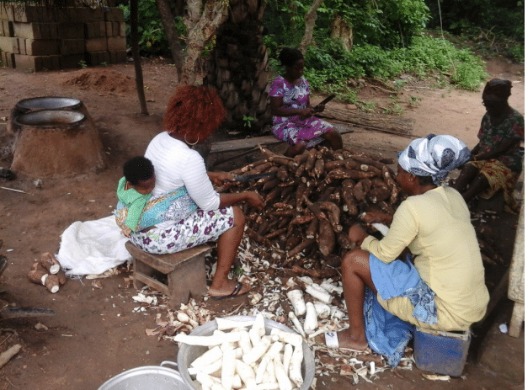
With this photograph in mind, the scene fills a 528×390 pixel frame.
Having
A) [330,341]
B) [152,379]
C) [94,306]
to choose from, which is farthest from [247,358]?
[94,306]

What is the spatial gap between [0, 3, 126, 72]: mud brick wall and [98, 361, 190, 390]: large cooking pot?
7.61 meters

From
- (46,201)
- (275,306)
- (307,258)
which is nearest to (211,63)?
(46,201)

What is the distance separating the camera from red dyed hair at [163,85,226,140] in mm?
2998

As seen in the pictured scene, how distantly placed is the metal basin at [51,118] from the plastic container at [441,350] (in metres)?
4.08

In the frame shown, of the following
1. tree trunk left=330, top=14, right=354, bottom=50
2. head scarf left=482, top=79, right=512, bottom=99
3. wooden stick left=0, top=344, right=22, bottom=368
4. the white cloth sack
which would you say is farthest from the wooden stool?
tree trunk left=330, top=14, right=354, bottom=50

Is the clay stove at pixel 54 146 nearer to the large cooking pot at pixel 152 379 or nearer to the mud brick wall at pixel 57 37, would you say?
the large cooking pot at pixel 152 379

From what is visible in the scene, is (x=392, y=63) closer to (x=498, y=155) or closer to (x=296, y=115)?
(x=296, y=115)

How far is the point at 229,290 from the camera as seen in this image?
3496 mm

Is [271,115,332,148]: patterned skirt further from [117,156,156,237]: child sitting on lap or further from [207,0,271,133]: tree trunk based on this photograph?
[117,156,156,237]: child sitting on lap

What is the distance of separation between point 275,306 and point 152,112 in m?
4.57

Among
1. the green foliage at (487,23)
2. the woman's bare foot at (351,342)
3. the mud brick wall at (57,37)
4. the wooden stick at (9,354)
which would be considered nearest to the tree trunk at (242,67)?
the woman's bare foot at (351,342)

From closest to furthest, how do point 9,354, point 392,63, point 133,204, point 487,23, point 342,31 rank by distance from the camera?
point 9,354
point 133,204
point 392,63
point 342,31
point 487,23

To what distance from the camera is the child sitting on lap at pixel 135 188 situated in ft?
9.68

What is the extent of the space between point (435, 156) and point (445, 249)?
1.63 feet
